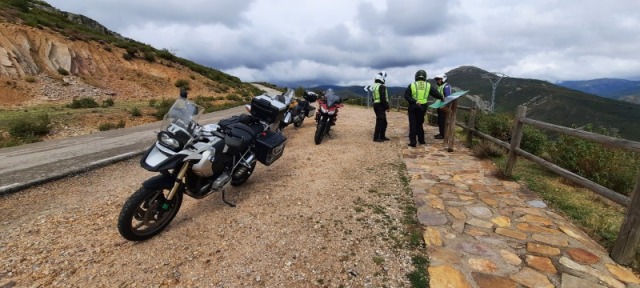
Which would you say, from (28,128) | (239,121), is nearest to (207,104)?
(28,128)

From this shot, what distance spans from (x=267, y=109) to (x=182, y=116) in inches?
84.5

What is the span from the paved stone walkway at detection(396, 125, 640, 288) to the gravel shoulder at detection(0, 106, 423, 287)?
36 cm

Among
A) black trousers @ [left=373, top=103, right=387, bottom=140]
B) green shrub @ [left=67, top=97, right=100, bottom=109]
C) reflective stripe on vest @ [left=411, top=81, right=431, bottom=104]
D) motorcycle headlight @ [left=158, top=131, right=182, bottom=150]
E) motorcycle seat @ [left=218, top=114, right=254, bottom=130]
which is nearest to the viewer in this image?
motorcycle headlight @ [left=158, top=131, right=182, bottom=150]

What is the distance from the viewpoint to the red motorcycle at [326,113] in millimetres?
8700

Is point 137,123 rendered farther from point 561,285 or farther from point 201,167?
point 561,285

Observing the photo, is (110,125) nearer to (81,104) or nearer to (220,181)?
(81,104)

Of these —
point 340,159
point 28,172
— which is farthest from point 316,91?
point 28,172

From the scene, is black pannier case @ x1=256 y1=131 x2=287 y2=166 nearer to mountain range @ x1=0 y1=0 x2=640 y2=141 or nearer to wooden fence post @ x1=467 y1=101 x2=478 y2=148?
wooden fence post @ x1=467 y1=101 x2=478 y2=148

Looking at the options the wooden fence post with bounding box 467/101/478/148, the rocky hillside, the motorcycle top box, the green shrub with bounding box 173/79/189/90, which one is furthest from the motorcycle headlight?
the green shrub with bounding box 173/79/189/90

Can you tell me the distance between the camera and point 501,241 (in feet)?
11.8

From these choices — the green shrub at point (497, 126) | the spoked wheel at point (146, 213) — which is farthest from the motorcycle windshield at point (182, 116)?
the green shrub at point (497, 126)

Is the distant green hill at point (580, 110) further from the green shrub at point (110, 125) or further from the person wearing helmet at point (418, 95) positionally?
the green shrub at point (110, 125)

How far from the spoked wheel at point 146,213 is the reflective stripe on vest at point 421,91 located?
20.3ft

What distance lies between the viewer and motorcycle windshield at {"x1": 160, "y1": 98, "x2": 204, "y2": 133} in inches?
147
